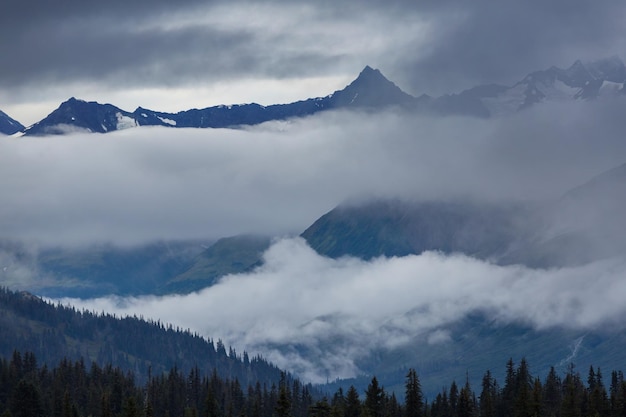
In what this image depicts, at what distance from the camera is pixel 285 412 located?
194 meters

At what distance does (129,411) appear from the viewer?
198 metres

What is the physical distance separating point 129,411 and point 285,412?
2286 centimetres
